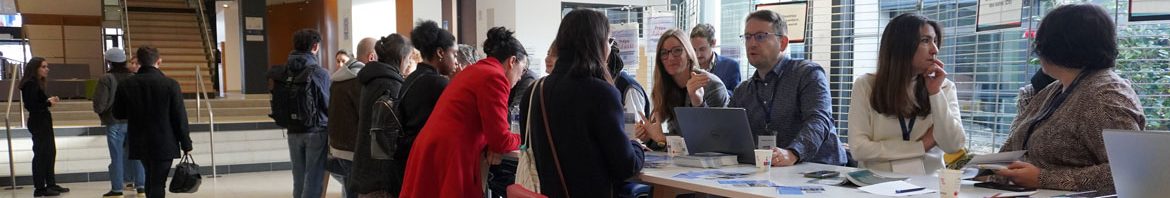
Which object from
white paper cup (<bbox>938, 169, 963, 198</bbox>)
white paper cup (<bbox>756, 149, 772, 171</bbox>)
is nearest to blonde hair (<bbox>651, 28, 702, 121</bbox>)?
white paper cup (<bbox>756, 149, 772, 171</bbox>)

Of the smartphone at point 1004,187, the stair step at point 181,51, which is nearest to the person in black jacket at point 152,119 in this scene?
the smartphone at point 1004,187

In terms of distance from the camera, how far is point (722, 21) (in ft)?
21.1

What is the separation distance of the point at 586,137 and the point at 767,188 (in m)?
0.57

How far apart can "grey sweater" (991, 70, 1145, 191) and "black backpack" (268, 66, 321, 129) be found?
4.07 metres

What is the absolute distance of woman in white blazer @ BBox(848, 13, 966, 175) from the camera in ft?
9.18

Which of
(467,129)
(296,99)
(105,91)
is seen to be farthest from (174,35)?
(467,129)

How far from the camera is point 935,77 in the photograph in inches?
110

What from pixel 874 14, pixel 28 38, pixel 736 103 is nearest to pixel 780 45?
pixel 736 103

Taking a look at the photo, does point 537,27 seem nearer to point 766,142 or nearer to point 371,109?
point 371,109

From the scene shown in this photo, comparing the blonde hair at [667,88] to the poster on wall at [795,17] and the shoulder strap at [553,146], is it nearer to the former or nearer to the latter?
the shoulder strap at [553,146]

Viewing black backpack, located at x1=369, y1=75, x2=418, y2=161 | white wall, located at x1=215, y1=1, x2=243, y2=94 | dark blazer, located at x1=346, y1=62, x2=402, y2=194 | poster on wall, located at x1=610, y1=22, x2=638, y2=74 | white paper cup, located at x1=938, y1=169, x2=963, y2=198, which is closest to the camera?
white paper cup, located at x1=938, y1=169, x2=963, y2=198

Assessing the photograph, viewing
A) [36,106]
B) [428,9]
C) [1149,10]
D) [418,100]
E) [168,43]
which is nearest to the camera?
[1149,10]

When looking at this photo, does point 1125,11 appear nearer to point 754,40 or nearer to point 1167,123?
point 1167,123

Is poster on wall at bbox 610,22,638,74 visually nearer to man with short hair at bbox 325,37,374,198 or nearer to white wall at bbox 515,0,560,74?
white wall at bbox 515,0,560,74
